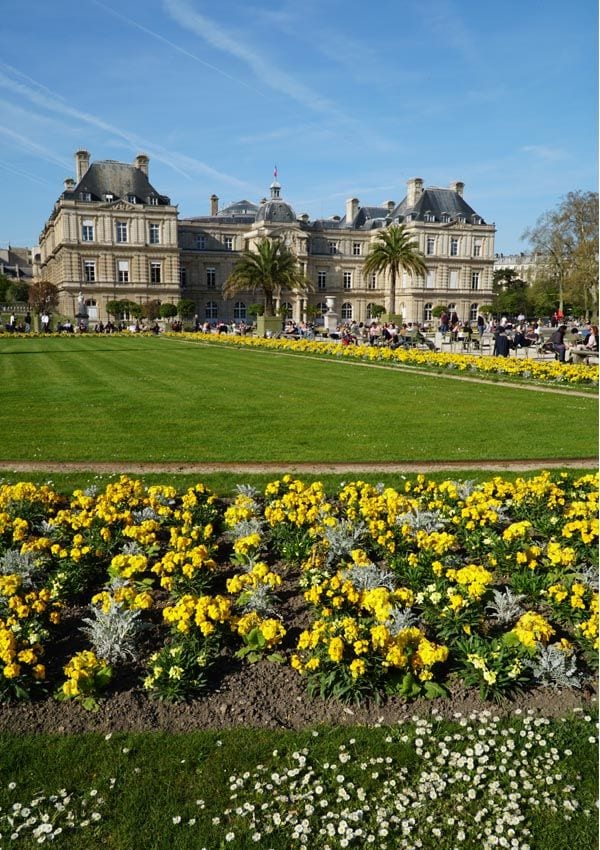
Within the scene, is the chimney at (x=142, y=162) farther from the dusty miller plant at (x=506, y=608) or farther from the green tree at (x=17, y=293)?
the dusty miller plant at (x=506, y=608)

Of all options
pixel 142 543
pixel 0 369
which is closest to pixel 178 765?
pixel 142 543

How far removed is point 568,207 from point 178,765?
212ft

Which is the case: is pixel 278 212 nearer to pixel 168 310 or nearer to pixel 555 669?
pixel 168 310

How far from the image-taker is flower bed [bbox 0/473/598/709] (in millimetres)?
4320

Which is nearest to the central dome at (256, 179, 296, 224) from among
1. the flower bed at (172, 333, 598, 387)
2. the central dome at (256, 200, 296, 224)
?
the central dome at (256, 200, 296, 224)

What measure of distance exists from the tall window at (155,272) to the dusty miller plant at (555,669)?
74425 millimetres

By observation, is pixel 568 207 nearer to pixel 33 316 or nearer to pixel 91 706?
pixel 33 316

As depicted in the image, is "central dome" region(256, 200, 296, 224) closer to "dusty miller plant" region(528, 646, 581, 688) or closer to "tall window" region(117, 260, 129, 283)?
"tall window" region(117, 260, 129, 283)

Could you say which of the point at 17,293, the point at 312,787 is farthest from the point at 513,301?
the point at 312,787

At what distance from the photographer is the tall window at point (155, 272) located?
7475 centimetres

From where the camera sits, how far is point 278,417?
1269cm

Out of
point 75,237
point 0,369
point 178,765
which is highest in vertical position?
point 75,237

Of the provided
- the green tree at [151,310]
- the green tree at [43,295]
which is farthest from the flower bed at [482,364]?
the green tree at [43,295]

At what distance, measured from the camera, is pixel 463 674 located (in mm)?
4328
